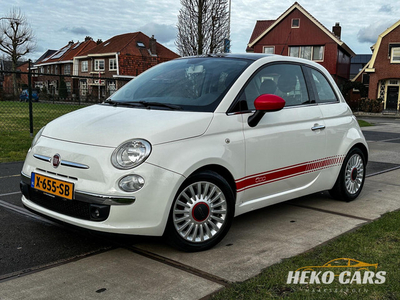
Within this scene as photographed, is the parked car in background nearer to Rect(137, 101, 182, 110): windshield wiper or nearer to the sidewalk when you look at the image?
Rect(137, 101, 182, 110): windshield wiper

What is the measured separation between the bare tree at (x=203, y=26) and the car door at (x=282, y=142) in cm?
1551

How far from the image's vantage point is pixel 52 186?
140 inches

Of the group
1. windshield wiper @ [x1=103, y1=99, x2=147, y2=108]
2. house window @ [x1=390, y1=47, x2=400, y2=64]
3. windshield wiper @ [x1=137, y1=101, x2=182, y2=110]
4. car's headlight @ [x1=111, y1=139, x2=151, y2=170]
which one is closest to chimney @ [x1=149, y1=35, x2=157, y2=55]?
house window @ [x1=390, y1=47, x2=400, y2=64]

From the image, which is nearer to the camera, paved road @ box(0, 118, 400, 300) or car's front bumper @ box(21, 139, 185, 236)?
paved road @ box(0, 118, 400, 300)

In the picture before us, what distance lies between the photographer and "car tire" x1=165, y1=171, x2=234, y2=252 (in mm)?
3574

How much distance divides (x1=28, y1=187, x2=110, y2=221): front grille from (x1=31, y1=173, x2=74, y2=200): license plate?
43mm

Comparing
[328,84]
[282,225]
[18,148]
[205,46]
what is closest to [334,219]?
[282,225]

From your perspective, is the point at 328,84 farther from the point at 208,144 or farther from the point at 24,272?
the point at 24,272

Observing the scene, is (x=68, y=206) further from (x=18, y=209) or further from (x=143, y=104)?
(x=18, y=209)

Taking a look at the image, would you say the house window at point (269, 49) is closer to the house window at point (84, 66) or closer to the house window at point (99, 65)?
the house window at point (99, 65)

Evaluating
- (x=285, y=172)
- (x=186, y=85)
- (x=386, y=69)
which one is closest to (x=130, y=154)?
(x=186, y=85)

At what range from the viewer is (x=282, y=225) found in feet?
15.1

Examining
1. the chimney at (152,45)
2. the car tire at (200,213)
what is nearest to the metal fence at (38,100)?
the car tire at (200,213)

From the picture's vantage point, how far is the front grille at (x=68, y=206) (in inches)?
131
